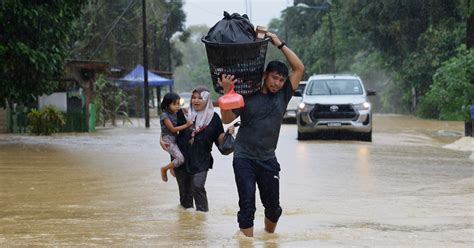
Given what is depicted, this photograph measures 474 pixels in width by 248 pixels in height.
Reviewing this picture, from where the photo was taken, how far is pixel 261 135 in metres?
8.52

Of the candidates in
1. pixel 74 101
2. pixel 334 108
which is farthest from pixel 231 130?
pixel 74 101

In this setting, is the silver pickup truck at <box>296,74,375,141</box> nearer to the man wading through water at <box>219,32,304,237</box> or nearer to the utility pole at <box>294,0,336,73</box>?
the man wading through water at <box>219,32,304,237</box>

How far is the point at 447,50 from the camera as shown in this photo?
42562mm

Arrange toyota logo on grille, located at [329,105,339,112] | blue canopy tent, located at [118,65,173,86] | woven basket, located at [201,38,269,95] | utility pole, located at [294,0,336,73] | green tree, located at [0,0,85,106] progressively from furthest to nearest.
→ utility pole, located at [294,0,336,73], blue canopy tent, located at [118,65,173,86], toyota logo on grille, located at [329,105,339,112], green tree, located at [0,0,85,106], woven basket, located at [201,38,269,95]

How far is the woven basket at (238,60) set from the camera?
8.03 metres

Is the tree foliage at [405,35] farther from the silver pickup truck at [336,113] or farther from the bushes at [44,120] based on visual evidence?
the bushes at [44,120]

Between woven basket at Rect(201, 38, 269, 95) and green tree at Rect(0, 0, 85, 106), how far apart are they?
12.3 meters

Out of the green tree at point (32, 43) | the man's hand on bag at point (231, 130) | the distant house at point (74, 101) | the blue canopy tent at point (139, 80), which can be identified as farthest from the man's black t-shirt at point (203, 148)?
the blue canopy tent at point (139, 80)

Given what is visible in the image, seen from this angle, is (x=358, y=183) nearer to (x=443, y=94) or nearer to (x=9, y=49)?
(x=9, y=49)

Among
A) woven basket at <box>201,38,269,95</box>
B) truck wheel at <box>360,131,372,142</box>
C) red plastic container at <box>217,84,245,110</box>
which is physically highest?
woven basket at <box>201,38,269,95</box>

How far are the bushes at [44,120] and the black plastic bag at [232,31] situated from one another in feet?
73.9

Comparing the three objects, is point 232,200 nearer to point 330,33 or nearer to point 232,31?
point 232,31

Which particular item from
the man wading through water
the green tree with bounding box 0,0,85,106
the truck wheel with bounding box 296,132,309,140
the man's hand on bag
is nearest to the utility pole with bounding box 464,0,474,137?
the truck wheel with bounding box 296,132,309,140

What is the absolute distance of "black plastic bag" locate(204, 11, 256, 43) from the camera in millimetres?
8094
